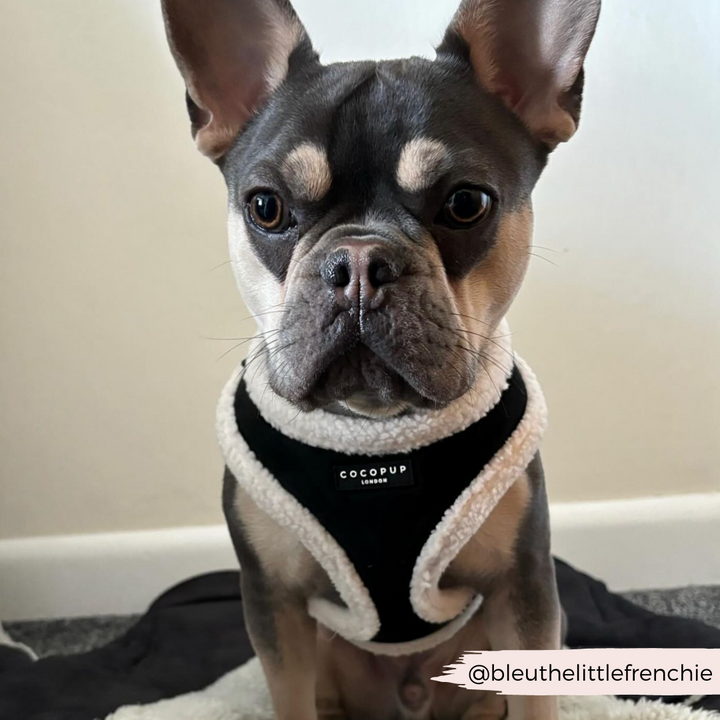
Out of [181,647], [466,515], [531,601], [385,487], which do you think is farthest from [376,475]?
[181,647]

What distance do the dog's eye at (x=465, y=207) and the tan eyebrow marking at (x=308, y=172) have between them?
5.8 inches

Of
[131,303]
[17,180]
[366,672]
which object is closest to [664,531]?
[366,672]

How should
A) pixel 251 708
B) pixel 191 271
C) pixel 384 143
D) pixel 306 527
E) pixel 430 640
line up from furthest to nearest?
pixel 191 271 < pixel 251 708 < pixel 430 640 < pixel 306 527 < pixel 384 143

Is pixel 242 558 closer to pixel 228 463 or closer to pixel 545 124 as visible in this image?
pixel 228 463

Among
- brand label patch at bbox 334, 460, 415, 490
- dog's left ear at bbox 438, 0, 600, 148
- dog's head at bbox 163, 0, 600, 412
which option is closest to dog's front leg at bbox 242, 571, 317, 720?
brand label patch at bbox 334, 460, 415, 490

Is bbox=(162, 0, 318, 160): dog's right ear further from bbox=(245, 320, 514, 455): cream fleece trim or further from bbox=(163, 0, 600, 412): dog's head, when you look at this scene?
bbox=(245, 320, 514, 455): cream fleece trim

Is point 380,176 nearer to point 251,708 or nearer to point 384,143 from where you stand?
point 384,143

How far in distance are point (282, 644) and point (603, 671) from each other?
46 cm

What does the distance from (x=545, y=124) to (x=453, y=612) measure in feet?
2.30

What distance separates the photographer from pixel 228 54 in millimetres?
1147

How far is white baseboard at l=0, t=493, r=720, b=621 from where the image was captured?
6.31 ft

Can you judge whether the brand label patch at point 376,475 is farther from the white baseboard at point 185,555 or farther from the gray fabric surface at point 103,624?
the gray fabric surface at point 103,624

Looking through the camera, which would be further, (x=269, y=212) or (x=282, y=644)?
(x=282, y=644)

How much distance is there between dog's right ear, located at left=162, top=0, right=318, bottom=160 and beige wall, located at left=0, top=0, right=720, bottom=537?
2.00 feet
